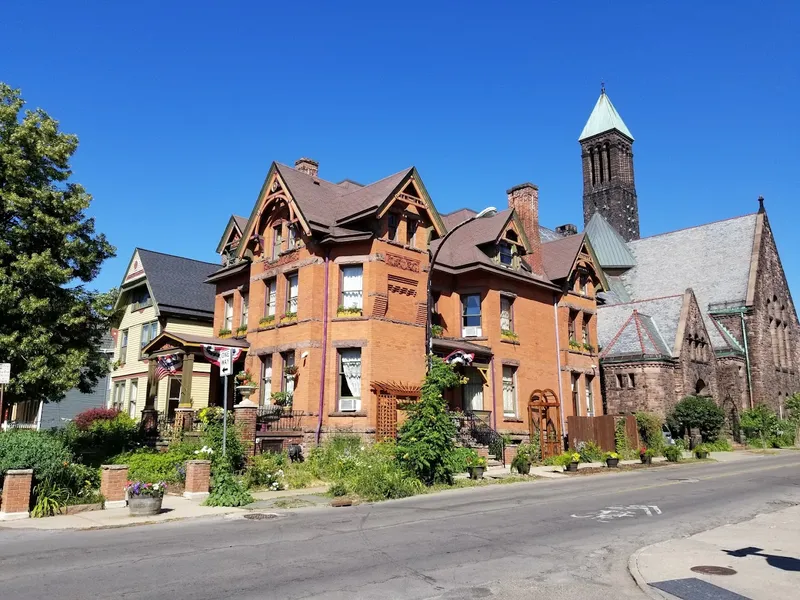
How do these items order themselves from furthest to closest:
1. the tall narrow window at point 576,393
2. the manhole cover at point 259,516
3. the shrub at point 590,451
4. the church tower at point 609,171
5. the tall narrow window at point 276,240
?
the church tower at point 609,171 < the tall narrow window at point 576,393 < the shrub at point 590,451 < the tall narrow window at point 276,240 < the manhole cover at point 259,516

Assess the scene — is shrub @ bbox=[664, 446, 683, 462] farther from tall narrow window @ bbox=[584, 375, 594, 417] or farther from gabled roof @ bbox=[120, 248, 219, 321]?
gabled roof @ bbox=[120, 248, 219, 321]

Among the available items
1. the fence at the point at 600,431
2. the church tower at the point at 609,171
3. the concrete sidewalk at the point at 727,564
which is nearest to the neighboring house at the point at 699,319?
the fence at the point at 600,431

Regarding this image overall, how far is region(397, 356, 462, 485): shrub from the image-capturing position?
766 inches

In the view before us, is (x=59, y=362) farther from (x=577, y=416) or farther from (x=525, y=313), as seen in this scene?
(x=577, y=416)

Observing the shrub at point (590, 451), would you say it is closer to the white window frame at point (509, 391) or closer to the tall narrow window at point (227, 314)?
the white window frame at point (509, 391)

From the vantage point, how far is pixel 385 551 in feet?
32.6

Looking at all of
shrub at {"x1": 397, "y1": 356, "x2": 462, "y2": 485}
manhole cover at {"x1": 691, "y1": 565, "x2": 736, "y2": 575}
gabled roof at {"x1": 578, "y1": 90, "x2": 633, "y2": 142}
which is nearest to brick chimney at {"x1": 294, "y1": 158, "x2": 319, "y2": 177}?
shrub at {"x1": 397, "y1": 356, "x2": 462, "y2": 485}

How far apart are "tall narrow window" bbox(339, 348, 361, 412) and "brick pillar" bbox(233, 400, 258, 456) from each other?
4784 mm

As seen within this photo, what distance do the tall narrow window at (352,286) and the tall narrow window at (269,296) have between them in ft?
13.4

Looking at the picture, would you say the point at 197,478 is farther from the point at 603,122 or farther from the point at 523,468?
the point at 603,122

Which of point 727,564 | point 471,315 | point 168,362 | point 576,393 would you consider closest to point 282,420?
point 168,362

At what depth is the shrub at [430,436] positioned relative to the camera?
63.8 ft

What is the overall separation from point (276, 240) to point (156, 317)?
11736 mm

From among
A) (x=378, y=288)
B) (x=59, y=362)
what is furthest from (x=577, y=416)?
(x=59, y=362)
